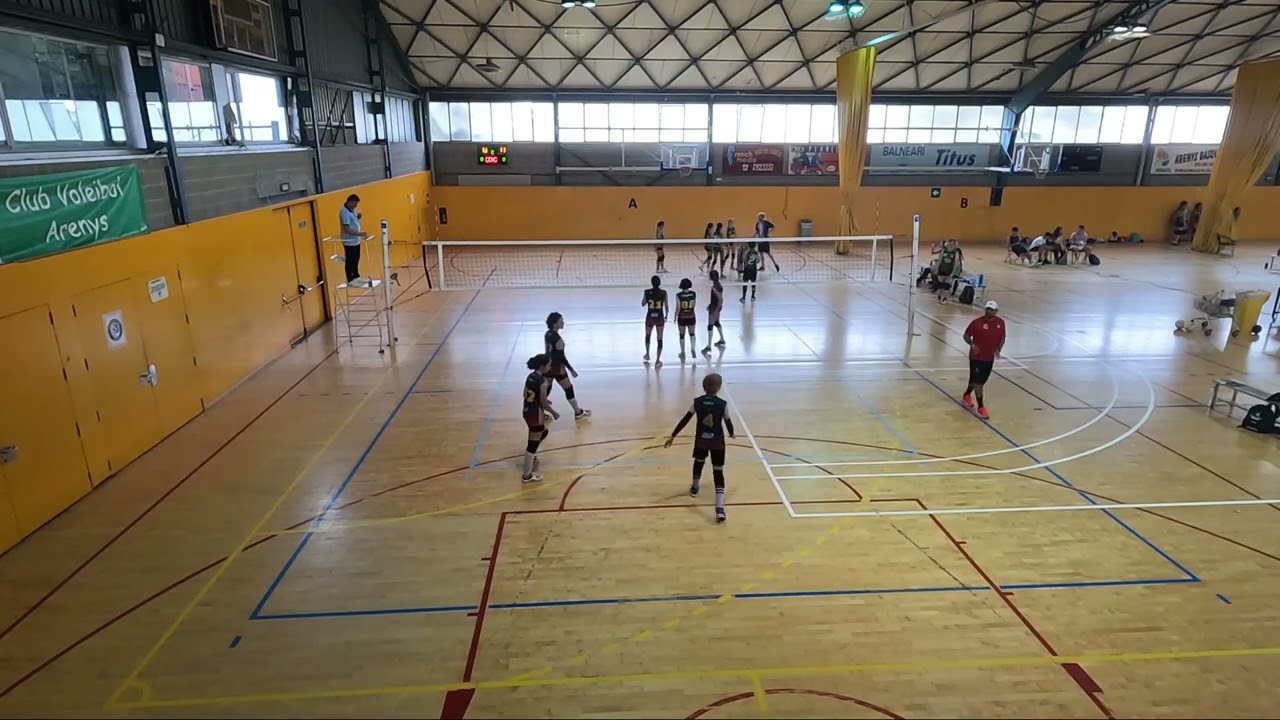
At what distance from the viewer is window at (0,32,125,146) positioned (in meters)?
8.62

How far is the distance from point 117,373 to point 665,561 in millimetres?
8065

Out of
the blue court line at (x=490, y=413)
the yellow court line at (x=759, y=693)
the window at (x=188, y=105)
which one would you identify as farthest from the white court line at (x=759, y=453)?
the window at (x=188, y=105)

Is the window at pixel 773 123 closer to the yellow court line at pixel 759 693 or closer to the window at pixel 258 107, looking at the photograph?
the window at pixel 258 107

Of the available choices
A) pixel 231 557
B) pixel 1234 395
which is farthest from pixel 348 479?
pixel 1234 395

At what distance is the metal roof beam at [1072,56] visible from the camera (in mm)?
23891

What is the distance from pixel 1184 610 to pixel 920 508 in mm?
2632

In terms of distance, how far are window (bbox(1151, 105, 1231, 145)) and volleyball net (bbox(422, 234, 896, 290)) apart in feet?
45.4

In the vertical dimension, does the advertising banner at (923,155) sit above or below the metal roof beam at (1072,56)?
below

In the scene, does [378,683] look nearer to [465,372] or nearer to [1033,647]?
[1033,647]

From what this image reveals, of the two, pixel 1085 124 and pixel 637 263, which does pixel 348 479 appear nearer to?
pixel 637 263

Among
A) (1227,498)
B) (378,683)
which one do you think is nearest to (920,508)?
(1227,498)

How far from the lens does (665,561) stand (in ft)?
24.4

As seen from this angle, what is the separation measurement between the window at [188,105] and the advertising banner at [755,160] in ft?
71.1

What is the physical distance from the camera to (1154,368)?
13734 mm
